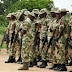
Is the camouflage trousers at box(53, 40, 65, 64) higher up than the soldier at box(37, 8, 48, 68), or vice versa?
the soldier at box(37, 8, 48, 68)

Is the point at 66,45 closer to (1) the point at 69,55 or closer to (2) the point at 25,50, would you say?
(1) the point at 69,55

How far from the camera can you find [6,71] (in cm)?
1055

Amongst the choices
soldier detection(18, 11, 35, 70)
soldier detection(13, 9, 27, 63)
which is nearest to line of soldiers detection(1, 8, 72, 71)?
soldier detection(18, 11, 35, 70)

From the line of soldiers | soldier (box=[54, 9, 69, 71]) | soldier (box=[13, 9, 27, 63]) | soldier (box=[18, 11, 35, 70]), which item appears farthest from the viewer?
soldier (box=[13, 9, 27, 63])

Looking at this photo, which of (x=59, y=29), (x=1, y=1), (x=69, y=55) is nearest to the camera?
(x=59, y=29)

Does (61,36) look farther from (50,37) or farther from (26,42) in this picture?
(26,42)

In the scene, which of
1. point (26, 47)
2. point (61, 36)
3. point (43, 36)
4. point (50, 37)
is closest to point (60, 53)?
point (61, 36)

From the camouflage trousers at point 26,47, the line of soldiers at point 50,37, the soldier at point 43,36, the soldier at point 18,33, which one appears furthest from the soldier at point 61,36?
the soldier at point 18,33

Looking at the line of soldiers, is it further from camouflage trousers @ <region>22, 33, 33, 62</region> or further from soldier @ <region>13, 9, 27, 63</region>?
soldier @ <region>13, 9, 27, 63</region>

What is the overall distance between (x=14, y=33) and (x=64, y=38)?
3.89 m

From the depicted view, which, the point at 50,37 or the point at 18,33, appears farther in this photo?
the point at 18,33

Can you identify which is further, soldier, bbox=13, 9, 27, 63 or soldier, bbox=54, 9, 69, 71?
soldier, bbox=13, 9, 27, 63

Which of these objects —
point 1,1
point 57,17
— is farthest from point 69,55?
point 1,1

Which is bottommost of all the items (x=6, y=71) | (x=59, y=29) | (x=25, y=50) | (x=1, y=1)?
(x=6, y=71)
